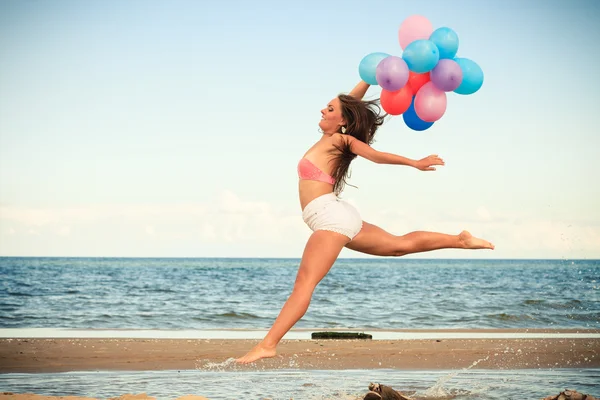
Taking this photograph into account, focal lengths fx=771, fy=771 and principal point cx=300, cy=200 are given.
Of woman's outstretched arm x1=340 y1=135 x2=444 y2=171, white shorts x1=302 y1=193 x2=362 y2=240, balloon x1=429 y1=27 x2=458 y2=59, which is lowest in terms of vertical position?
white shorts x1=302 y1=193 x2=362 y2=240

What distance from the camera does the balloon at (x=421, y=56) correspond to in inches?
237

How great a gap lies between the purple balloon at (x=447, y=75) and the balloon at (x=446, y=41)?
0.45 feet

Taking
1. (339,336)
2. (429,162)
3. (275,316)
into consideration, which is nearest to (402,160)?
(429,162)

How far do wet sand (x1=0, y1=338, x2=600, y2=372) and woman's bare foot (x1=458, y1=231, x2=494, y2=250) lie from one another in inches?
145

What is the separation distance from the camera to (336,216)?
229 inches

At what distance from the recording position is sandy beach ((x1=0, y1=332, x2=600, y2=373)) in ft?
31.1

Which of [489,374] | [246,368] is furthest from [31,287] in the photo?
[489,374]

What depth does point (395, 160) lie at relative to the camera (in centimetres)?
560

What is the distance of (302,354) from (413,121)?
491cm

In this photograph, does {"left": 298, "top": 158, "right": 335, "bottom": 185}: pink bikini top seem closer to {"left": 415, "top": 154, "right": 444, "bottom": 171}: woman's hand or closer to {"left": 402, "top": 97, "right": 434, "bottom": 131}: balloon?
{"left": 415, "top": 154, "right": 444, "bottom": 171}: woman's hand

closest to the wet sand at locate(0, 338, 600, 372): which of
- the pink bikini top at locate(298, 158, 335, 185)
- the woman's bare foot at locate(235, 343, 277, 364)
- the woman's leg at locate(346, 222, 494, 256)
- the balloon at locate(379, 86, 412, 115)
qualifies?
the woman's bare foot at locate(235, 343, 277, 364)

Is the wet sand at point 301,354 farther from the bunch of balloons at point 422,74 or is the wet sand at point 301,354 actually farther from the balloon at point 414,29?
the balloon at point 414,29

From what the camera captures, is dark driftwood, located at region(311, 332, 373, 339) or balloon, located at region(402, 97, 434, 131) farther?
dark driftwood, located at region(311, 332, 373, 339)

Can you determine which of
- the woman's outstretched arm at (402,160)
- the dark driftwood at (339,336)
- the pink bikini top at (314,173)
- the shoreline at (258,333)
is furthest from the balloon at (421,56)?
the shoreline at (258,333)
